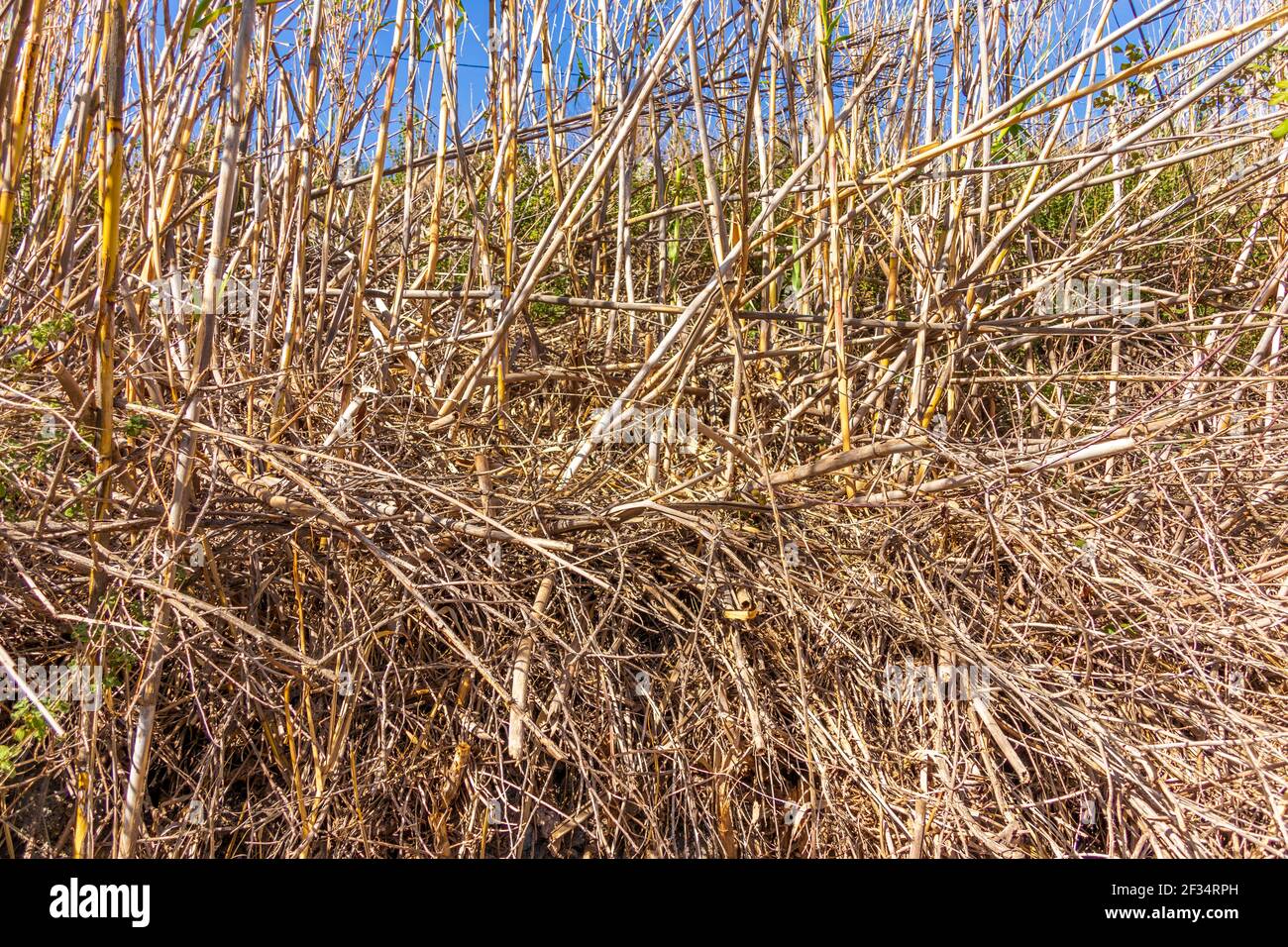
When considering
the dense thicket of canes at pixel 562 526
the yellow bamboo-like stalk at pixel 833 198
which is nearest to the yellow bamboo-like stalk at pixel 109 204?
the dense thicket of canes at pixel 562 526

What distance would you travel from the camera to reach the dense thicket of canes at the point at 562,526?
1376 millimetres

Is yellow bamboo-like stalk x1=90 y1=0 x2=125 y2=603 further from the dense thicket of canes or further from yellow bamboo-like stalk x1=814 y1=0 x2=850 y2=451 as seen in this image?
yellow bamboo-like stalk x1=814 y1=0 x2=850 y2=451

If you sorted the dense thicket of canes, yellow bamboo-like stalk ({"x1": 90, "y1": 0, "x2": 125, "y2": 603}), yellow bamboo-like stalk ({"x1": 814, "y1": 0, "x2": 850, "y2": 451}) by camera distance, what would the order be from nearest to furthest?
yellow bamboo-like stalk ({"x1": 90, "y1": 0, "x2": 125, "y2": 603})
the dense thicket of canes
yellow bamboo-like stalk ({"x1": 814, "y1": 0, "x2": 850, "y2": 451})

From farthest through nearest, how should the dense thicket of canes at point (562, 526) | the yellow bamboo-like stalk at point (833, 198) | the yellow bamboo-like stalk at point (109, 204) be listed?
the yellow bamboo-like stalk at point (833, 198) → the dense thicket of canes at point (562, 526) → the yellow bamboo-like stalk at point (109, 204)

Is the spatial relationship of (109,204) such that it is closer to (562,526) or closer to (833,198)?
(562,526)

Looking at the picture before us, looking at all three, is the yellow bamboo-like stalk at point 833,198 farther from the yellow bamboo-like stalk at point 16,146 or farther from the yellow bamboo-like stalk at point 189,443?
the yellow bamboo-like stalk at point 16,146

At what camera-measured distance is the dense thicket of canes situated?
1.38 metres

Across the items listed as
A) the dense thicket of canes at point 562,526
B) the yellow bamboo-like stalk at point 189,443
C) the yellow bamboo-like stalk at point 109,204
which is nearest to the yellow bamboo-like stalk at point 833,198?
the dense thicket of canes at point 562,526

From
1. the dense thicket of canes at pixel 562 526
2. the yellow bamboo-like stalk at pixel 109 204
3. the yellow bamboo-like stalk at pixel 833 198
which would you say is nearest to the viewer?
the yellow bamboo-like stalk at pixel 109 204

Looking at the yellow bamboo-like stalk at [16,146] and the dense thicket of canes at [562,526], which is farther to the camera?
the dense thicket of canes at [562,526]

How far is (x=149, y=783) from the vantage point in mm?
1448

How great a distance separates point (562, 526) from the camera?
165 cm

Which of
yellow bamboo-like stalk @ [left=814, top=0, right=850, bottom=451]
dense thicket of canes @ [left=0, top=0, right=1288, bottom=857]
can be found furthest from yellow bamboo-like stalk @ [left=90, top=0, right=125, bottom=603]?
yellow bamboo-like stalk @ [left=814, top=0, right=850, bottom=451]
